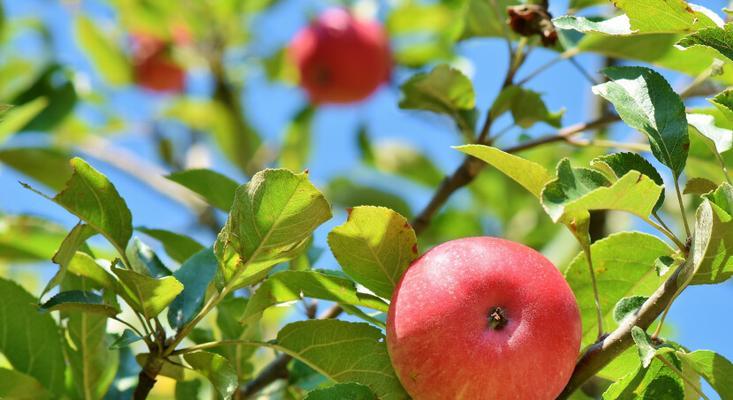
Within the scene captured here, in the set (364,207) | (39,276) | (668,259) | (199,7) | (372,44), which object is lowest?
(39,276)

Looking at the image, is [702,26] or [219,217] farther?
[219,217]

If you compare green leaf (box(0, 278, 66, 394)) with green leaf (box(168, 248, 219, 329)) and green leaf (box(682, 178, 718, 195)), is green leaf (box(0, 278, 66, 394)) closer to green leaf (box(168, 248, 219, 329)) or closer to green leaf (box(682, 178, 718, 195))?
green leaf (box(168, 248, 219, 329))

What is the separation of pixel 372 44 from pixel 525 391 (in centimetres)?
234

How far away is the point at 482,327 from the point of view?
3.16 feet

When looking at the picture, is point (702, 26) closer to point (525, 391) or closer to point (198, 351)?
point (525, 391)

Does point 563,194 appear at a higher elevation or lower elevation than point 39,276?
higher

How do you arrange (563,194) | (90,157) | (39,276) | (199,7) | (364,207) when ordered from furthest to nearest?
(199,7) → (39,276) → (90,157) → (364,207) → (563,194)

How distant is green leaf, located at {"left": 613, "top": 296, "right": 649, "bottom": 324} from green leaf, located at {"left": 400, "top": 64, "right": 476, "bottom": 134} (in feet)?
1.91

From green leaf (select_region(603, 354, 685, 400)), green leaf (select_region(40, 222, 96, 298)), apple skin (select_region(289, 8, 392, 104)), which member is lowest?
apple skin (select_region(289, 8, 392, 104))

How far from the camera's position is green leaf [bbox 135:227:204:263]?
4.36 ft

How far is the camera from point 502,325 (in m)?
0.97

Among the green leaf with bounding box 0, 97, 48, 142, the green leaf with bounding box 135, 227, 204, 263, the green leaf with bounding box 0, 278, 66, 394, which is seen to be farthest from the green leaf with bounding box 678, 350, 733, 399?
the green leaf with bounding box 0, 97, 48, 142

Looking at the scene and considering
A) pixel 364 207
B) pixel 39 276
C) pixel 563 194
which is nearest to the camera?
pixel 563 194

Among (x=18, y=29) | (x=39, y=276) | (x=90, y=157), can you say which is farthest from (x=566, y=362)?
(x=18, y=29)
